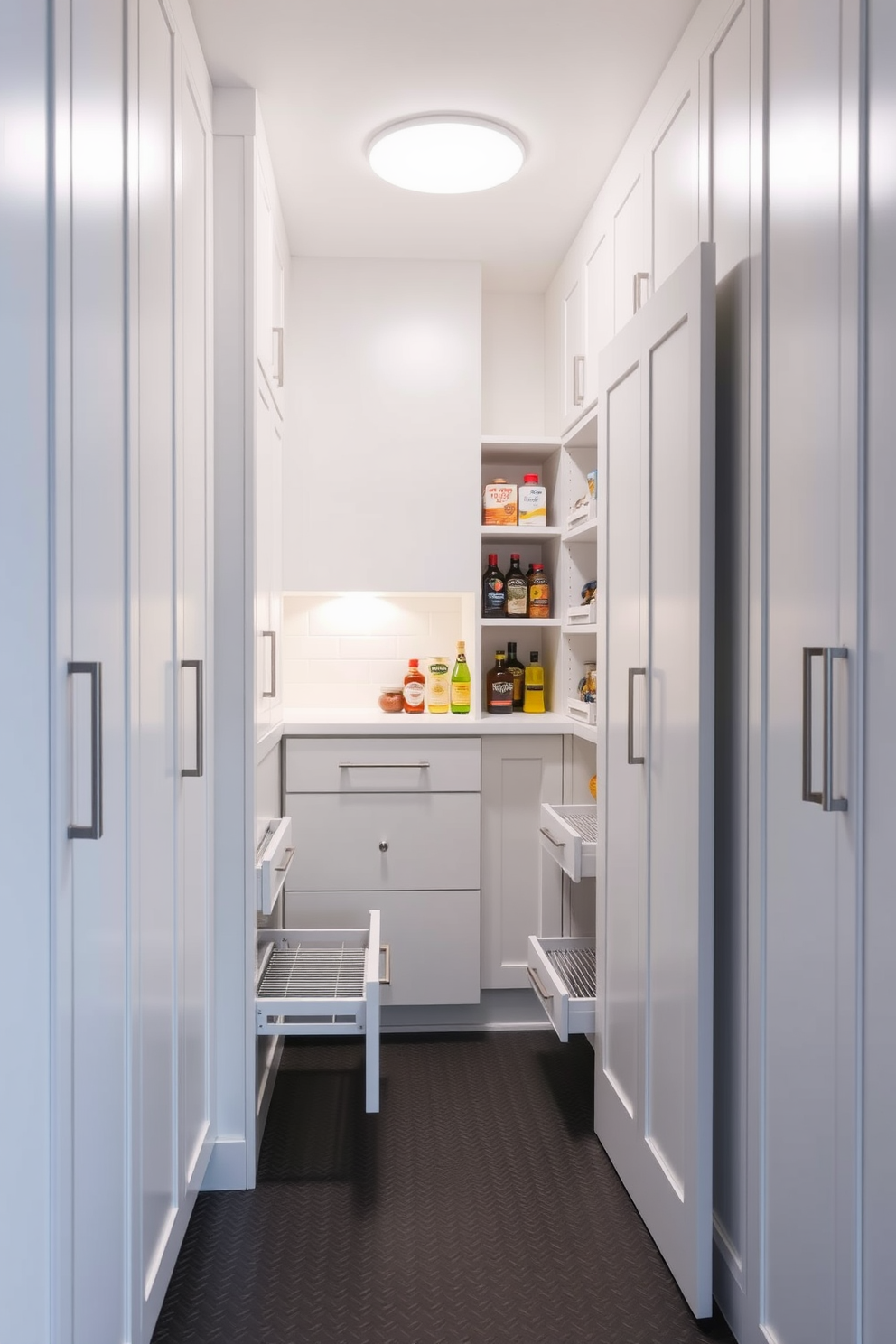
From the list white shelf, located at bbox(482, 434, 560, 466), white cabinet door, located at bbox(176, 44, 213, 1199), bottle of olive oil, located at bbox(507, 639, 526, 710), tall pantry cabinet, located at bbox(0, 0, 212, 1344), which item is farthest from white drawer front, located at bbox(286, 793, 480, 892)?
white shelf, located at bbox(482, 434, 560, 466)

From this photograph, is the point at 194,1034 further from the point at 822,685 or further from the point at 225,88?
the point at 225,88

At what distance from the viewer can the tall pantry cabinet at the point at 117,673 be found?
35.6 inches

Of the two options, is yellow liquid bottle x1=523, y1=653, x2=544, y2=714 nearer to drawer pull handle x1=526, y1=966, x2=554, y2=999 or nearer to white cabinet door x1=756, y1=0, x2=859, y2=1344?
drawer pull handle x1=526, y1=966, x2=554, y2=999

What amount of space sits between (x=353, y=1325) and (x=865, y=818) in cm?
124

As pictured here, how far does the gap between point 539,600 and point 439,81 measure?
155cm

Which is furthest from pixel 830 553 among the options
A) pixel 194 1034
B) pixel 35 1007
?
pixel 194 1034

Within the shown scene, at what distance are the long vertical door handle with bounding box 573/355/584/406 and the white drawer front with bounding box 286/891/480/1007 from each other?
1509 mm

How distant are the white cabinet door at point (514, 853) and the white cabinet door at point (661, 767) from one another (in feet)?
2.14

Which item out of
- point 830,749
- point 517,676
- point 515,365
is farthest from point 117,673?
point 515,365

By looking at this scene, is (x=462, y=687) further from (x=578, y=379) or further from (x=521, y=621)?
(x=578, y=379)

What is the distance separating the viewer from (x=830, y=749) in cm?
111

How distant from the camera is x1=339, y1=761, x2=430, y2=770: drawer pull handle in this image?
8.72ft

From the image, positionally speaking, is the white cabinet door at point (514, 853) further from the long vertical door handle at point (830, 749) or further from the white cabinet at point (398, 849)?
the long vertical door handle at point (830, 749)

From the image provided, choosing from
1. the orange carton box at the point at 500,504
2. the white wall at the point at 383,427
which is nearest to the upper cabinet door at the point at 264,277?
the white wall at the point at 383,427
